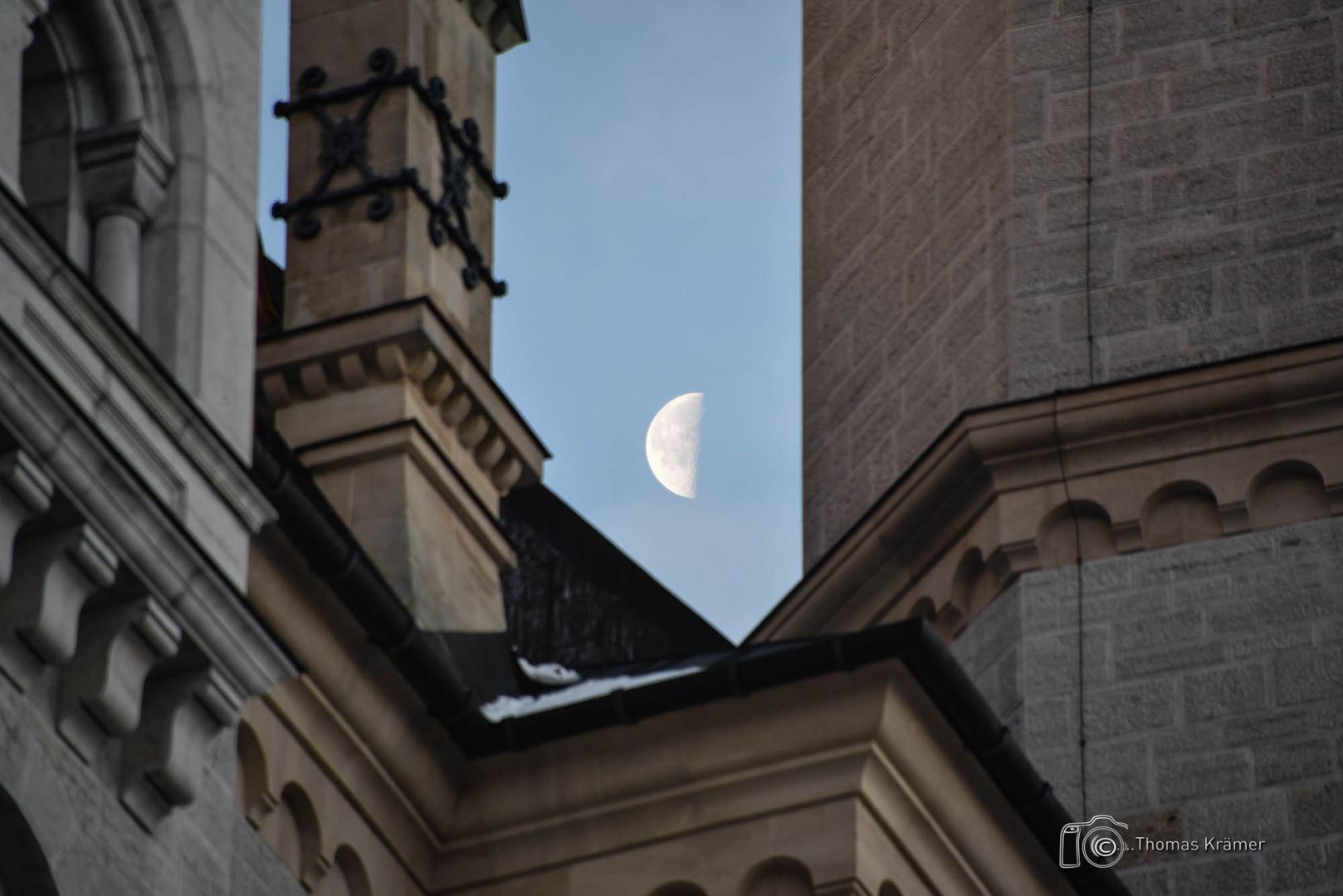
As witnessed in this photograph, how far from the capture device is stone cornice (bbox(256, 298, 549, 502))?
52.4ft

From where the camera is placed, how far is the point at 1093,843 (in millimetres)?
17062

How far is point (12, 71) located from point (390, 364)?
5.24m

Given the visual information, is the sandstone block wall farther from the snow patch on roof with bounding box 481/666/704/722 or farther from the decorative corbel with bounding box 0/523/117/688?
the decorative corbel with bounding box 0/523/117/688

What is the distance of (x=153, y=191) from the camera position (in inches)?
460

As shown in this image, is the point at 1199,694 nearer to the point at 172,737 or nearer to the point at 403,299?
the point at 403,299

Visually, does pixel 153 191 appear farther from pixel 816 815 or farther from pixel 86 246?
pixel 816 815

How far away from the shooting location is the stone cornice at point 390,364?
52.4 feet

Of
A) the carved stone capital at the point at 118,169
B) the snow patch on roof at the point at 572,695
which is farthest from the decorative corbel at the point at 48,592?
the snow patch on roof at the point at 572,695

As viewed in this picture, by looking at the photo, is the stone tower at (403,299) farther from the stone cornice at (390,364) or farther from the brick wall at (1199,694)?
the brick wall at (1199,694)

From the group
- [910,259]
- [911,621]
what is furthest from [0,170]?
[910,259]

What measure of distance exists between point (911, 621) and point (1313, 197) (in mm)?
6609

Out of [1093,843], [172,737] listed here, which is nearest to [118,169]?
[172,737]

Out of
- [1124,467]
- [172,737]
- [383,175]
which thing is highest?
[1124,467]

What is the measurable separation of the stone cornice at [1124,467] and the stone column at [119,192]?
8045 millimetres
